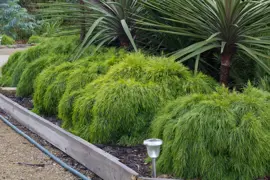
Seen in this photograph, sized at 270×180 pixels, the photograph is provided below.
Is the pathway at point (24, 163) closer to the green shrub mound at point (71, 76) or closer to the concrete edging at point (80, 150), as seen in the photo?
the concrete edging at point (80, 150)

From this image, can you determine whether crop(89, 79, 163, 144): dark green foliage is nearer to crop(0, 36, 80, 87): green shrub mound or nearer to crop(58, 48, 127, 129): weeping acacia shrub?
crop(58, 48, 127, 129): weeping acacia shrub

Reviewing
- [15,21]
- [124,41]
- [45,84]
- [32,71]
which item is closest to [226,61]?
[124,41]

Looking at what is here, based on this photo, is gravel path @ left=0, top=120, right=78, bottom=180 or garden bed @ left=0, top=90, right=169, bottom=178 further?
gravel path @ left=0, top=120, right=78, bottom=180

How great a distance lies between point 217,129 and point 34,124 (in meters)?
3.25

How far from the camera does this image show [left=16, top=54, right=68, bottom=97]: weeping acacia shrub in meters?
7.68

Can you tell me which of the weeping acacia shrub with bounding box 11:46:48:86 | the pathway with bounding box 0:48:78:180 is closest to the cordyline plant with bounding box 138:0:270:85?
the pathway with bounding box 0:48:78:180

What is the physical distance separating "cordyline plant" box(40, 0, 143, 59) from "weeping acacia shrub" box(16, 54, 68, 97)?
69 centimetres

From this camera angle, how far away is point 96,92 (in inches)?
211

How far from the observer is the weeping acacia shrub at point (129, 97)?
16.4 ft

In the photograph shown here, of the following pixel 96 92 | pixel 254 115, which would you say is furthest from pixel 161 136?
pixel 96 92

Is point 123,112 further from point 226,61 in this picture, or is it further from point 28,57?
point 28,57

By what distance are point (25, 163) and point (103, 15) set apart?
8.62 ft

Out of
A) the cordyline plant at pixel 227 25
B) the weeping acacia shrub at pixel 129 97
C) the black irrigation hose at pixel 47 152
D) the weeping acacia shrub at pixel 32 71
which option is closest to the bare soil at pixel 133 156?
the weeping acacia shrub at pixel 129 97

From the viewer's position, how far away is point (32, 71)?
7883 millimetres
